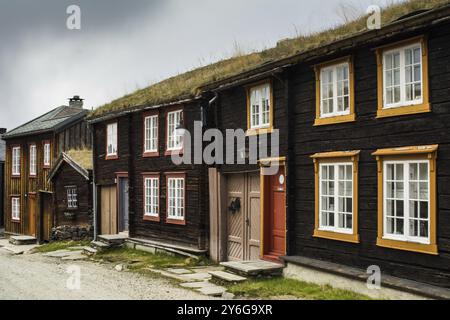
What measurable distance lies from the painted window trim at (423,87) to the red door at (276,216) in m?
3.49

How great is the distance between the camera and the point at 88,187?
78.4 ft

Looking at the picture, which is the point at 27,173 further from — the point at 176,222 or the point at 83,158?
the point at 176,222

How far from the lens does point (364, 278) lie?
9922 mm

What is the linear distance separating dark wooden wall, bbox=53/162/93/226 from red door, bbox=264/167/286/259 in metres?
11.7

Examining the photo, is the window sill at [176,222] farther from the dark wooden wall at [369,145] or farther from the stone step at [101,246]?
the dark wooden wall at [369,145]

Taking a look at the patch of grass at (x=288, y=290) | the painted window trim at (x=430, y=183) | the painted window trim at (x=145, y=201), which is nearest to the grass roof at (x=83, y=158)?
the painted window trim at (x=145, y=201)

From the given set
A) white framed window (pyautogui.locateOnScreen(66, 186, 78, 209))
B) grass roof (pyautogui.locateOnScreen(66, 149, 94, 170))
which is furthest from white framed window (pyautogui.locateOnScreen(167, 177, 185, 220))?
white framed window (pyautogui.locateOnScreen(66, 186, 78, 209))

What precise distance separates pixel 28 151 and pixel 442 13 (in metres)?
26.9

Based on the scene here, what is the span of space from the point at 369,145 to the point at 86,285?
672 centimetres

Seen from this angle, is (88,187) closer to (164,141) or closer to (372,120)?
(164,141)

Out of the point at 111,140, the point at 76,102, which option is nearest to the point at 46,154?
the point at 76,102

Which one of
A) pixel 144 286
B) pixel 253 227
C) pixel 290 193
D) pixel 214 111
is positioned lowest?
pixel 144 286

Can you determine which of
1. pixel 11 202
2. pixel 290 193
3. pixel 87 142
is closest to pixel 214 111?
pixel 290 193

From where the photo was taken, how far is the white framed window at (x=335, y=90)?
10.9 metres
